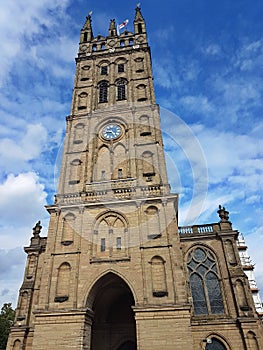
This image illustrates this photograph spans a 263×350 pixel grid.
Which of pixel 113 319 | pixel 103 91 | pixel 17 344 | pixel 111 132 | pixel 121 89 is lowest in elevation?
pixel 17 344

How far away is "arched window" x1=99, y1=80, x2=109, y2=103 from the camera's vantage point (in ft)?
101

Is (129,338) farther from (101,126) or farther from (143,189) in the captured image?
(101,126)

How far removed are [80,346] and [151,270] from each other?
5933 millimetres

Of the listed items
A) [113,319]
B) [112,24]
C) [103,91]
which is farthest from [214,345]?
[112,24]

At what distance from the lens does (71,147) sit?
27.5 metres

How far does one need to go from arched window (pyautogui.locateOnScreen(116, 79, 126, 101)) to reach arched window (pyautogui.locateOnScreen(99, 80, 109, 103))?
1.31 metres

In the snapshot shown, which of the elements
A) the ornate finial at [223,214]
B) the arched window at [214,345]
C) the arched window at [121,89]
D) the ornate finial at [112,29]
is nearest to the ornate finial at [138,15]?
the ornate finial at [112,29]

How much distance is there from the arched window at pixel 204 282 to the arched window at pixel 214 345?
1754 mm

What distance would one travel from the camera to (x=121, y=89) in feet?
103

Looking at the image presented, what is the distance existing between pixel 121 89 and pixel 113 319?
72.4ft

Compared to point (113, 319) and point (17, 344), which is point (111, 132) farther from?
point (17, 344)

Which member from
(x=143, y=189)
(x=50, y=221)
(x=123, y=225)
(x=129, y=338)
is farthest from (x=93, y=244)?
(x=129, y=338)

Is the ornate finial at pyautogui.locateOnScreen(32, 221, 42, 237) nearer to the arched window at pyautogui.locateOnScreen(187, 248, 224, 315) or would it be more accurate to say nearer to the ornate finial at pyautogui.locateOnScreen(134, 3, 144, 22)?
the arched window at pyautogui.locateOnScreen(187, 248, 224, 315)

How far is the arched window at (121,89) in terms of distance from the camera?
100 ft
